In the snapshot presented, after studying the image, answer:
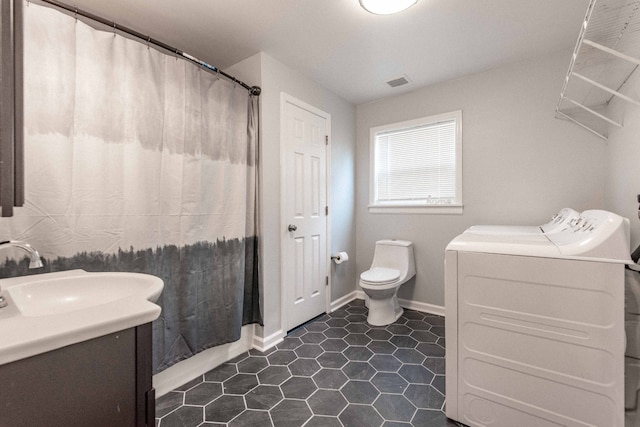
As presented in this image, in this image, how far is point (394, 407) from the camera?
5.01ft

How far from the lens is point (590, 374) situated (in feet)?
3.77

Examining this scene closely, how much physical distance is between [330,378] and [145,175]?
168 cm

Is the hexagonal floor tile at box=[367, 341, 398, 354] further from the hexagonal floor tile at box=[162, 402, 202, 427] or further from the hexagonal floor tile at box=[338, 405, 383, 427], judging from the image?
the hexagonal floor tile at box=[162, 402, 202, 427]

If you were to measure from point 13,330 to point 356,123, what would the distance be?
3239 millimetres

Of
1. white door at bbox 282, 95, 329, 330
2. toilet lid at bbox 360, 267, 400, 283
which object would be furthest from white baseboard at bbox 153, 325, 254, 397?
toilet lid at bbox 360, 267, 400, 283

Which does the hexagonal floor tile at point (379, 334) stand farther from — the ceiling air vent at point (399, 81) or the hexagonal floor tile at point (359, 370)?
the ceiling air vent at point (399, 81)

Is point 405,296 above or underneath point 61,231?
underneath

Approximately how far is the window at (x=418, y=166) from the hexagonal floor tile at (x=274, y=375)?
1916 millimetres

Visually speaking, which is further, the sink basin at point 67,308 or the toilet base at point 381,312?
the toilet base at point 381,312

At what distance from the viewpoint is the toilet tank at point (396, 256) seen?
278 centimetres

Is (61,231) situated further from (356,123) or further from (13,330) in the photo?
(356,123)

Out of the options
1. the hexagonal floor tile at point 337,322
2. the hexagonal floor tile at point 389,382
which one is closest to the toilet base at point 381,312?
the hexagonal floor tile at point 337,322

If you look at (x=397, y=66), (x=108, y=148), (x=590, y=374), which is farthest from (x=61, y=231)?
(x=397, y=66)

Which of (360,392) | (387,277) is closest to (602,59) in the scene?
(387,277)
